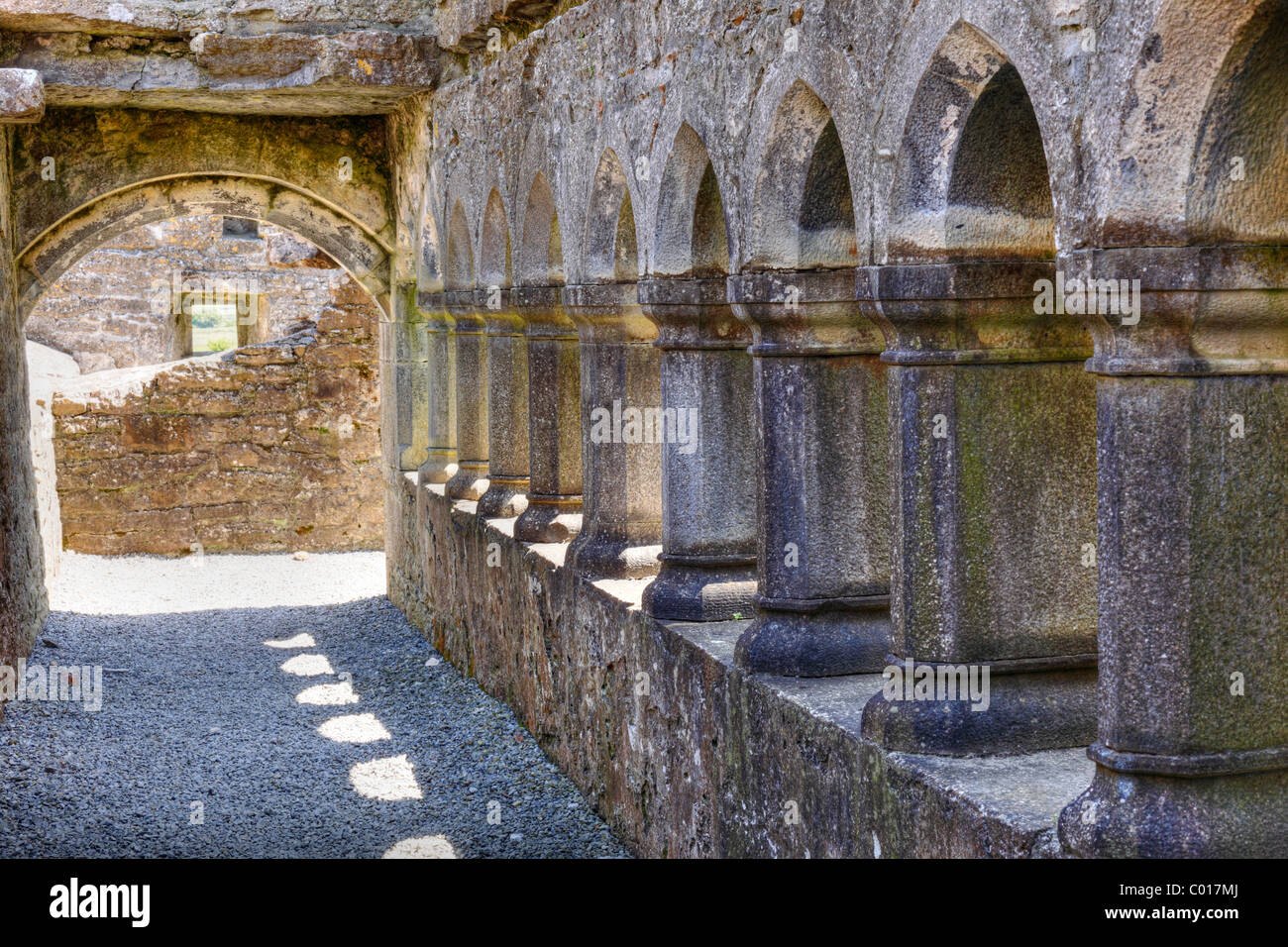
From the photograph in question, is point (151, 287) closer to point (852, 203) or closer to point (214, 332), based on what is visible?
point (214, 332)

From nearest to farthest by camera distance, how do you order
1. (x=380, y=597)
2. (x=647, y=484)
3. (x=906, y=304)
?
(x=906, y=304) → (x=647, y=484) → (x=380, y=597)

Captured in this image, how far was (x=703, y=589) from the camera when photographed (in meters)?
4.88

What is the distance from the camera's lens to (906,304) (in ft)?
10.8

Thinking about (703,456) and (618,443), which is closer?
(703,456)

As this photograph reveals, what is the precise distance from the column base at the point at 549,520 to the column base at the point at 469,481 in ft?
4.18

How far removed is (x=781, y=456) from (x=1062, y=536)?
994mm

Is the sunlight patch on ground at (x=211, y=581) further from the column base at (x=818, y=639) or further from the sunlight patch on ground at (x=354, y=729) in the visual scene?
the column base at (x=818, y=639)

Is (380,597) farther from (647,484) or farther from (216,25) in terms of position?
(647,484)

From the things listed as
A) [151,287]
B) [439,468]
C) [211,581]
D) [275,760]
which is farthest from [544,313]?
[151,287]

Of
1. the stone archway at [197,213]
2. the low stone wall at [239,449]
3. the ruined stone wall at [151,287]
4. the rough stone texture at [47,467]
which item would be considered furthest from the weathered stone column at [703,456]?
the ruined stone wall at [151,287]

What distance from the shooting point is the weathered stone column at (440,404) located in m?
8.91

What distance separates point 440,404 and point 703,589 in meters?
4.41
